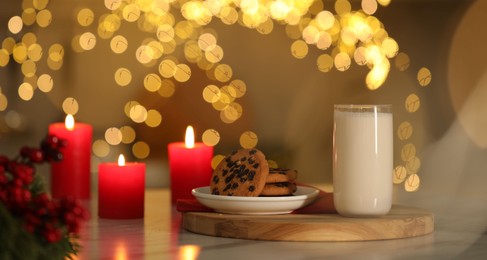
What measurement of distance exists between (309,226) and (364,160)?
12cm

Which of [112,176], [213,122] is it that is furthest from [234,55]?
[112,176]

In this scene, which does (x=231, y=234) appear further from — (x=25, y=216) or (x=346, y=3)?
(x=346, y=3)

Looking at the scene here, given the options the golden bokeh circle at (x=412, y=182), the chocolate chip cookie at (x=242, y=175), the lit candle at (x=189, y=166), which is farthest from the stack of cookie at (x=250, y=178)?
the golden bokeh circle at (x=412, y=182)

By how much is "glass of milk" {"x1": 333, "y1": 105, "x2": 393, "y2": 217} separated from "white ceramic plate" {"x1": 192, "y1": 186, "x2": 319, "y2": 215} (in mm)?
57

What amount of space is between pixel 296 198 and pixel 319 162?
147cm

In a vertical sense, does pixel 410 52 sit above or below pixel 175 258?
above

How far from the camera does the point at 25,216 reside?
70cm

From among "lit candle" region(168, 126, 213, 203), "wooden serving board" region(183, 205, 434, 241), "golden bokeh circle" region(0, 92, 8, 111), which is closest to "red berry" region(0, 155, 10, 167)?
"wooden serving board" region(183, 205, 434, 241)

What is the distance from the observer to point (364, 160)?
1128 millimetres

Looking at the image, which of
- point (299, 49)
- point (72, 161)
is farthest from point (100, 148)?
point (72, 161)

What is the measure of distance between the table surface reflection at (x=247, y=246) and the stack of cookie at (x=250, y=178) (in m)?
0.08

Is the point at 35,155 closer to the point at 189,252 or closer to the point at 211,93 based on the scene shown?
the point at 189,252

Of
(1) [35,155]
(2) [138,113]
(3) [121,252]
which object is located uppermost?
(2) [138,113]

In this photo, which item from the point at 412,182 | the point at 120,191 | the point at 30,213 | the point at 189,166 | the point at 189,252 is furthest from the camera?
the point at 412,182
